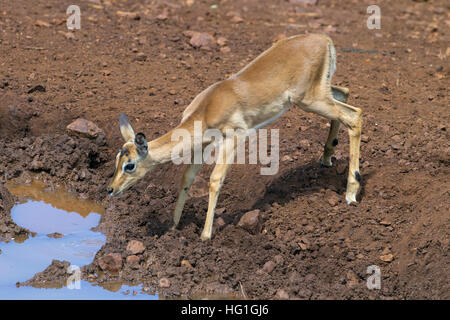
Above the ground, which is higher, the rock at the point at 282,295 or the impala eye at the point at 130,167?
the impala eye at the point at 130,167

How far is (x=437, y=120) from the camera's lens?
10.3 meters

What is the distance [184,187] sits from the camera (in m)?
8.58

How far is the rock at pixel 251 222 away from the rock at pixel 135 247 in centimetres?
123

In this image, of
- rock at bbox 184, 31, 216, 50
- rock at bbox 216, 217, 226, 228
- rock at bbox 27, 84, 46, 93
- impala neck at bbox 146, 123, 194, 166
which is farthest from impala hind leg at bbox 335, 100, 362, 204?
rock at bbox 27, 84, 46, 93

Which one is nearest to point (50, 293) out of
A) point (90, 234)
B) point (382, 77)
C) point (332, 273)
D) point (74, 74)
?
point (90, 234)

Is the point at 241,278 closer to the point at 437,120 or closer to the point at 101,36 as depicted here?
the point at 437,120

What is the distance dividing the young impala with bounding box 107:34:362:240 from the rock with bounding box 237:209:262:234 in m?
0.45

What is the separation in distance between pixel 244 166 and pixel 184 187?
1.37 metres

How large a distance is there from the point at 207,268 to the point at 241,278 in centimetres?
42

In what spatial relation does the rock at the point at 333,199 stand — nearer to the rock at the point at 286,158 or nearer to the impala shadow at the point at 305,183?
the impala shadow at the point at 305,183

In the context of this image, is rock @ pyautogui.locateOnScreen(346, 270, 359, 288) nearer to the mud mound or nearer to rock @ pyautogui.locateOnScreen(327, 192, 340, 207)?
rock @ pyautogui.locateOnScreen(327, 192, 340, 207)

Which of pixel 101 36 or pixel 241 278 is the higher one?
pixel 101 36

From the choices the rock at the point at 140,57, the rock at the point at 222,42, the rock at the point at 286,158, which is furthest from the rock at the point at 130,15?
the rock at the point at 286,158

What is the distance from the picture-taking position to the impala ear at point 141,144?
25.1 feet
